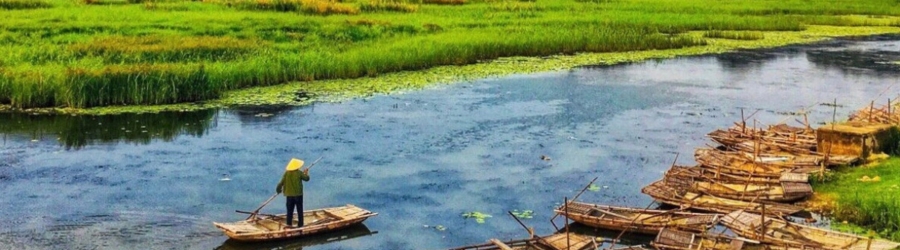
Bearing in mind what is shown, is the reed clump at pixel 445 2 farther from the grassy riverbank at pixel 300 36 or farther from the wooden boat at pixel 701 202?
the wooden boat at pixel 701 202

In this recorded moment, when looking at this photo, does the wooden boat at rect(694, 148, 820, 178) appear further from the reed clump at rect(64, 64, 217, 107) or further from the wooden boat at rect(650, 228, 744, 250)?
the reed clump at rect(64, 64, 217, 107)

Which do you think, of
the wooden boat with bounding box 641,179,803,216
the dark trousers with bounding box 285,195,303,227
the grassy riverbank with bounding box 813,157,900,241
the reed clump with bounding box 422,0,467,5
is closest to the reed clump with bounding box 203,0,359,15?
the reed clump with bounding box 422,0,467,5

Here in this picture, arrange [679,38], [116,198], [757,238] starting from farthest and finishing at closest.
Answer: [679,38]
[116,198]
[757,238]

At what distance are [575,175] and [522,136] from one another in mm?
3637

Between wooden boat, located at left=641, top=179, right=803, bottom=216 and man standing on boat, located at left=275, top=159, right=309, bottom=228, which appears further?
wooden boat, located at left=641, top=179, right=803, bottom=216

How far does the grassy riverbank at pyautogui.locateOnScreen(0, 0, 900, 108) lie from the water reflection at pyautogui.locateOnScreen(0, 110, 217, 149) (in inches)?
51.9

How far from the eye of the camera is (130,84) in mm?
23281

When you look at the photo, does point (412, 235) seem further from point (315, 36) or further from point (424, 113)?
point (315, 36)

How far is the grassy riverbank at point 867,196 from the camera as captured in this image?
12.9m

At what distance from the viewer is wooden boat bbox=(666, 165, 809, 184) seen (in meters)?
14.8

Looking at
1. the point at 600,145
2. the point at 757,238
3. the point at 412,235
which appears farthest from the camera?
the point at 600,145

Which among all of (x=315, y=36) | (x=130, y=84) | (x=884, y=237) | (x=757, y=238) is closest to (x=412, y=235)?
(x=757, y=238)

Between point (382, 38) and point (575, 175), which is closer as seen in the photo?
point (575, 175)

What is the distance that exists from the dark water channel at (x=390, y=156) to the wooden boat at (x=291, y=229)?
0.15m
